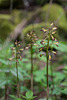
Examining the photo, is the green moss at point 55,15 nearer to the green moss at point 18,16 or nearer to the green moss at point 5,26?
the green moss at point 18,16

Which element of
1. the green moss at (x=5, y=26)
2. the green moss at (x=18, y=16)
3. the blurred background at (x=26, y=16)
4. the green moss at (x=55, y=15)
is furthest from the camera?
the green moss at (x=18, y=16)

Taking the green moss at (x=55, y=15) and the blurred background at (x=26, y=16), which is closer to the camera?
the green moss at (x=55, y=15)

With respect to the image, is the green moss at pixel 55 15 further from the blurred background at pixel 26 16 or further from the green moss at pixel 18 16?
the green moss at pixel 18 16

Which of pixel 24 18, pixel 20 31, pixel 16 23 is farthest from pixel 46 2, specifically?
pixel 20 31

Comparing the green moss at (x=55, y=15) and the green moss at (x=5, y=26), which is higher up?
the green moss at (x=55, y=15)

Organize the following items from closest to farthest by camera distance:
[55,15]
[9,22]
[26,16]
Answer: [55,15] → [9,22] → [26,16]

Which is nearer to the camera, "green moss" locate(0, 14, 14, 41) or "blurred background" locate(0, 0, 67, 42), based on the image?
"blurred background" locate(0, 0, 67, 42)

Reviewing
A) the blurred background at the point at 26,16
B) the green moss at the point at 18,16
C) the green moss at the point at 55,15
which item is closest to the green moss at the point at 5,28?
the blurred background at the point at 26,16

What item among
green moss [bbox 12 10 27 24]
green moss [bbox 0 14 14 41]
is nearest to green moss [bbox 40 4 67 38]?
green moss [bbox 12 10 27 24]

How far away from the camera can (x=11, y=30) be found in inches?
243

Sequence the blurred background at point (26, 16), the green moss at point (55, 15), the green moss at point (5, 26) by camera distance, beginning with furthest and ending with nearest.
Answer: the green moss at point (5, 26) → the blurred background at point (26, 16) → the green moss at point (55, 15)

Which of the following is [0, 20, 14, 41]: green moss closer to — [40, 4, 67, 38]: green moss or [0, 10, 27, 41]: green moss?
[0, 10, 27, 41]: green moss

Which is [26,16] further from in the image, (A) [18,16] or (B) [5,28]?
(B) [5,28]

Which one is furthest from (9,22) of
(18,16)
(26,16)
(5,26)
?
(26,16)
